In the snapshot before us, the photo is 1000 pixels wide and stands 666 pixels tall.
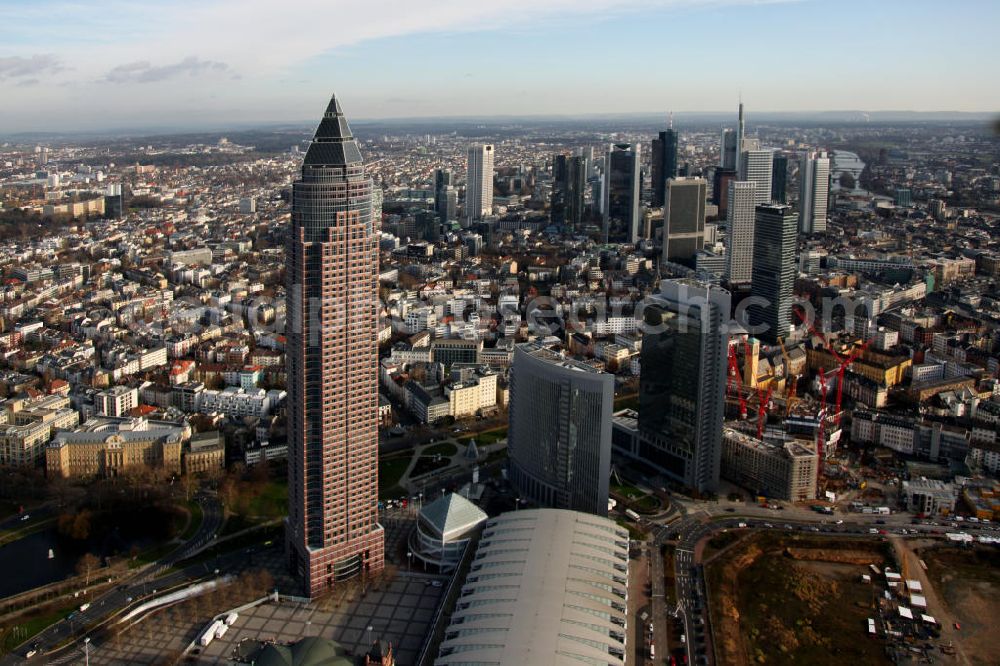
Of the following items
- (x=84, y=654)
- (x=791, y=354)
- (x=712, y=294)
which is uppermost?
(x=712, y=294)

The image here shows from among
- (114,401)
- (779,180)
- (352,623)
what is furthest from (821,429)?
(779,180)

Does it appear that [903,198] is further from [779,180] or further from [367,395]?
[367,395]

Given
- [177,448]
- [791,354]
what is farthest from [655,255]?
[177,448]

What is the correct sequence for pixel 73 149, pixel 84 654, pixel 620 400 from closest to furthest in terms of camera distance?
1. pixel 84 654
2. pixel 620 400
3. pixel 73 149

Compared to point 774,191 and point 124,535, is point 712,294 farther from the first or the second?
point 774,191

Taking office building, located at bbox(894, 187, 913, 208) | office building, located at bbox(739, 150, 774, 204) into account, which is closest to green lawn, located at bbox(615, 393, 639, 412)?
office building, located at bbox(739, 150, 774, 204)

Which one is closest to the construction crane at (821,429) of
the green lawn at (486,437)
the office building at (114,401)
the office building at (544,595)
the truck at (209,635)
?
the office building at (544,595)

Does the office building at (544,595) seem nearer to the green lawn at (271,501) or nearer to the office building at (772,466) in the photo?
the green lawn at (271,501)
